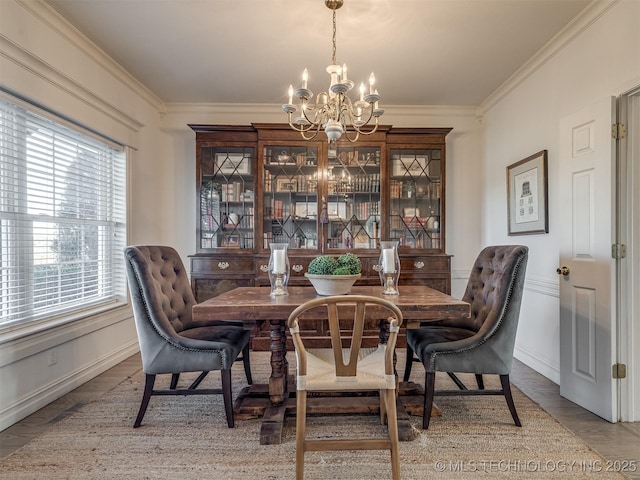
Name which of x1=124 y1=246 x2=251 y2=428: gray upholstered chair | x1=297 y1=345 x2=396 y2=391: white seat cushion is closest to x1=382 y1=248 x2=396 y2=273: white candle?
x1=297 y1=345 x2=396 y2=391: white seat cushion

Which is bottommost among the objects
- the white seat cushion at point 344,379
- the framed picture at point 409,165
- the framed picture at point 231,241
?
the white seat cushion at point 344,379

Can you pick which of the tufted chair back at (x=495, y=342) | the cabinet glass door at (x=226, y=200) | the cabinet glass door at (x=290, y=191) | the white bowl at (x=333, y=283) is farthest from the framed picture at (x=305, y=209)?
the tufted chair back at (x=495, y=342)

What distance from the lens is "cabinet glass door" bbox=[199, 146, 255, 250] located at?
3.55 m

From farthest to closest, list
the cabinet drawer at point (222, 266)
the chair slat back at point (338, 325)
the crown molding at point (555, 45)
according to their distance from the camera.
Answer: the cabinet drawer at point (222, 266)
the crown molding at point (555, 45)
the chair slat back at point (338, 325)

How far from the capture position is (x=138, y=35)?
2.54 meters

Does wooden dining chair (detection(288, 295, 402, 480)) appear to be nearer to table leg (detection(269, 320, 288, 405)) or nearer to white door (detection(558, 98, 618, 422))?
table leg (detection(269, 320, 288, 405))

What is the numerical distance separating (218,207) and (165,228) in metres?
0.77

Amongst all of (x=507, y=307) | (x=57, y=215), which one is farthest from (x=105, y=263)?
(x=507, y=307)

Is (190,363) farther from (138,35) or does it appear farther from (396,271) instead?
(138,35)

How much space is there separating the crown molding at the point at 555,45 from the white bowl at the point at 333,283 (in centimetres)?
227

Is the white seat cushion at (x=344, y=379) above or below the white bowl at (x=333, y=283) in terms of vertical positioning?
below

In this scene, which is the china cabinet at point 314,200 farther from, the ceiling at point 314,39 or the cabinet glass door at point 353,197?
the ceiling at point 314,39

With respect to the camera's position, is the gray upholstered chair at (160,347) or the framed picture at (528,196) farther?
the framed picture at (528,196)

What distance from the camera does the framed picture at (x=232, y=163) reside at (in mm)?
3570
